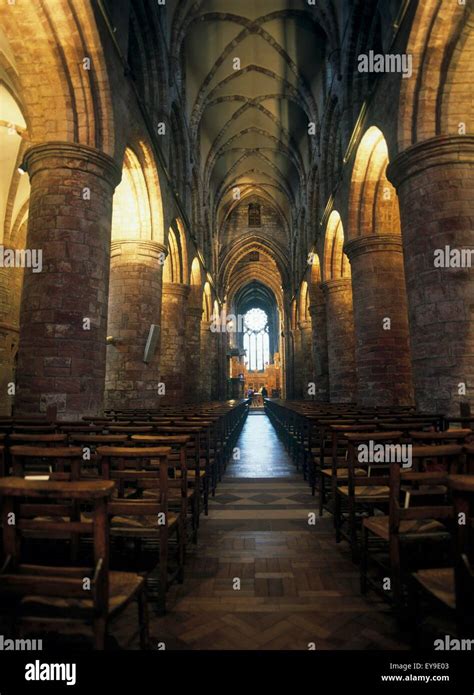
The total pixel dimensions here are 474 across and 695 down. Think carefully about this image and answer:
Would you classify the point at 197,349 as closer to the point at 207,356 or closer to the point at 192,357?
the point at 192,357

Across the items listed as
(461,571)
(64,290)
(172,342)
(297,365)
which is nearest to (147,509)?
(461,571)

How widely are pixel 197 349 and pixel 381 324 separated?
8816 millimetres

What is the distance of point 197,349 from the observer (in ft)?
54.0

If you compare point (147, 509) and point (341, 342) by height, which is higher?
point (341, 342)

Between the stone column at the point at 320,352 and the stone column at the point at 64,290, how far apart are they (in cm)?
1029

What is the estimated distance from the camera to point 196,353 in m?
16.4

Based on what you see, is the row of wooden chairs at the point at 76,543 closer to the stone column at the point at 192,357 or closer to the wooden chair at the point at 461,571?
the wooden chair at the point at 461,571

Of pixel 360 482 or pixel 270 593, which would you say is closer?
pixel 270 593

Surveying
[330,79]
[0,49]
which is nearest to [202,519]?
[0,49]

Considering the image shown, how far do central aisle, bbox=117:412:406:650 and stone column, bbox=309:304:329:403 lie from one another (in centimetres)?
1104

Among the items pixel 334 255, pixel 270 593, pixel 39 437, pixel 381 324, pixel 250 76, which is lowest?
pixel 270 593

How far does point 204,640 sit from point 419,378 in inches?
212

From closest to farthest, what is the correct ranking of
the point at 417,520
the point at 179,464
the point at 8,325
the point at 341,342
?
the point at 417,520 → the point at 179,464 → the point at 341,342 → the point at 8,325

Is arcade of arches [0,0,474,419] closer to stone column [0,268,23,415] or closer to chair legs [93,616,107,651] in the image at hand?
stone column [0,268,23,415]
